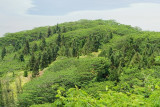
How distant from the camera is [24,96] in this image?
85.2 feet

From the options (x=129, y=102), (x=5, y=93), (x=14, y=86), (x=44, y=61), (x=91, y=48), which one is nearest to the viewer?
(x=129, y=102)

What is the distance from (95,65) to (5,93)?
69.9ft

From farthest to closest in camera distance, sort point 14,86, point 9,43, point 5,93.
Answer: point 9,43 → point 14,86 → point 5,93

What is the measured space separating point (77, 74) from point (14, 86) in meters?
19.9

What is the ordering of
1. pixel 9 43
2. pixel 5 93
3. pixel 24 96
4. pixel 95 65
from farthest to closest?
pixel 9 43 → pixel 5 93 → pixel 95 65 → pixel 24 96

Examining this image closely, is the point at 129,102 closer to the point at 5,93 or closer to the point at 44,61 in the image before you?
the point at 5,93

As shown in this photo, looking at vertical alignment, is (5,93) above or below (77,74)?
below

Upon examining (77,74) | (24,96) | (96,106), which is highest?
(96,106)

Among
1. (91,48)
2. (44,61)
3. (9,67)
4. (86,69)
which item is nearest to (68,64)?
(86,69)

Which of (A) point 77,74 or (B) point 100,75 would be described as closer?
(A) point 77,74

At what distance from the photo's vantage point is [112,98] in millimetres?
4121

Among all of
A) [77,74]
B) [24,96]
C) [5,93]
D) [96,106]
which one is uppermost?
[96,106]

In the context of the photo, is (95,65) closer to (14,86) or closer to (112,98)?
(14,86)

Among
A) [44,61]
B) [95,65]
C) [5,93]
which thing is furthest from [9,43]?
[95,65]
